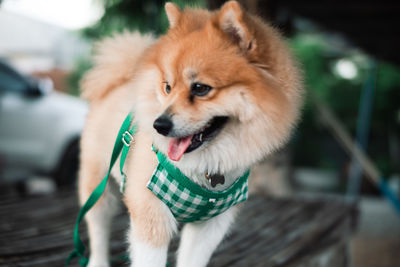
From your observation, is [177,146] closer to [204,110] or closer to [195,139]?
[195,139]

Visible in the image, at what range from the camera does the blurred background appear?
4.66m

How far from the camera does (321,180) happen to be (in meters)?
8.36

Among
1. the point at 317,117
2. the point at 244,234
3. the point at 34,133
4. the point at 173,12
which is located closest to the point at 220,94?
the point at 173,12

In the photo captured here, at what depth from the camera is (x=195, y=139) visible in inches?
66.2

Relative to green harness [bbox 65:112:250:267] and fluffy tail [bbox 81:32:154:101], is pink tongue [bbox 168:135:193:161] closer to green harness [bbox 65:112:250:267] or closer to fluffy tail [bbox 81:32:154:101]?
green harness [bbox 65:112:250:267]

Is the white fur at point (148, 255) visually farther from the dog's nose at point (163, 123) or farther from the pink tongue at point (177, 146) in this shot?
the dog's nose at point (163, 123)

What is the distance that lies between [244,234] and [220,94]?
6.11 feet

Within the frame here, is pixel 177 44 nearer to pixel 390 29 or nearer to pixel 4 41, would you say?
pixel 390 29

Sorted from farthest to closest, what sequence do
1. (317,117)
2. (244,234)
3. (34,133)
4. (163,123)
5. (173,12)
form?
1. (317,117)
2. (34,133)
3. (244,234)
4. (173,12)
5. (163,123)

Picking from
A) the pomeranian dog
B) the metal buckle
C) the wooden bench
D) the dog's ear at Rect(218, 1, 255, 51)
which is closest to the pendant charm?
the pomeranian dog

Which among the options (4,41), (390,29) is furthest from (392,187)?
(4,41)

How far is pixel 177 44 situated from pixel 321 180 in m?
7.24

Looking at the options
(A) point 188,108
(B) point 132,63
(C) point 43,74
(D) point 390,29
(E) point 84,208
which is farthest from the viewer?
(C) point 43,74

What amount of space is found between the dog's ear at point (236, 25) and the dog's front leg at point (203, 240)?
31.0 inches
